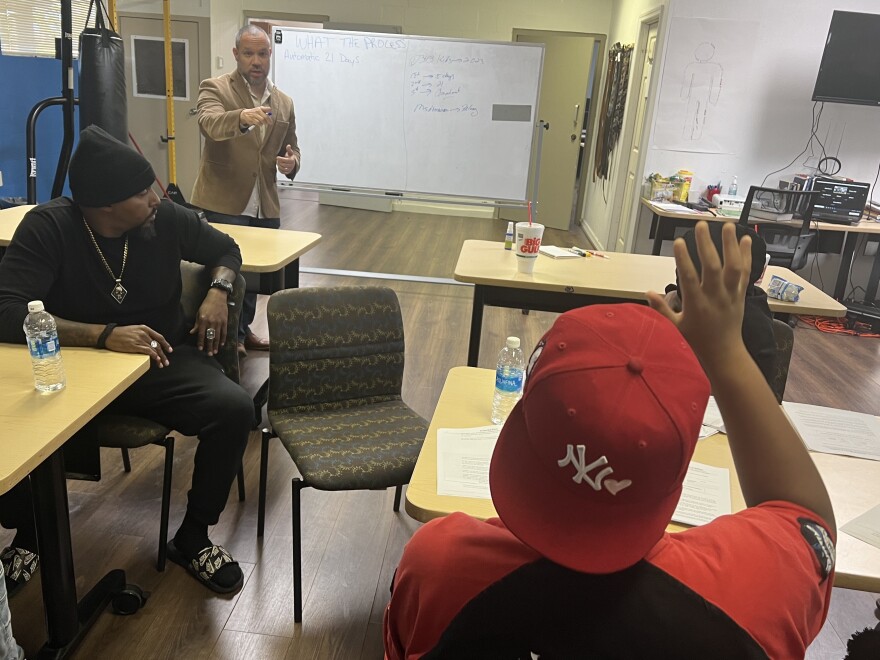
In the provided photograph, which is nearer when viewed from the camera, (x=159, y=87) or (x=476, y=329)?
(x=476, y=329)

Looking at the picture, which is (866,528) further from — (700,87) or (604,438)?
(700,87)

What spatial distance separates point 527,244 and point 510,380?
49.0 inches

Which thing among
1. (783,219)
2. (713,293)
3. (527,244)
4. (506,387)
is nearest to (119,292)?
(506,387)

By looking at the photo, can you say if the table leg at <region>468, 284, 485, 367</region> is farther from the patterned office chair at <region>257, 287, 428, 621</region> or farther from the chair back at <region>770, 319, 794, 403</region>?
the chair back at <region>770, 319, 794, 403</region>

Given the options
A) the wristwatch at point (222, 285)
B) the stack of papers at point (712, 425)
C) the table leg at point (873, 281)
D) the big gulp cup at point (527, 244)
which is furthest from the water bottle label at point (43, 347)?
the table leg at point (873, 281)

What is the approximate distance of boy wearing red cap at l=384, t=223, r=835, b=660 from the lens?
595mm

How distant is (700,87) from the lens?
5.04m

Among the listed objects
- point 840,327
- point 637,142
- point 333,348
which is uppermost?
point 637,142

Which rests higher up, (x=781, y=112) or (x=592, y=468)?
(x=781, y=112)

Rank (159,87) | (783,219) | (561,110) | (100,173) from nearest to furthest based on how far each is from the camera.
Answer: (100,173) < (783,219) < (159,87) < (561,110)

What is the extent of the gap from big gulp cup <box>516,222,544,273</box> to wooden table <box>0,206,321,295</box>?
92 centimetres

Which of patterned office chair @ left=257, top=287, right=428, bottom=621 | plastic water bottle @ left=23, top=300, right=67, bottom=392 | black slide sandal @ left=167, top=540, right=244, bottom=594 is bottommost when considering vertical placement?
black slide sandal @ left=167, top=540, right=244, bottom=594

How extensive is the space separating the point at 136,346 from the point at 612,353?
1439 millimetres

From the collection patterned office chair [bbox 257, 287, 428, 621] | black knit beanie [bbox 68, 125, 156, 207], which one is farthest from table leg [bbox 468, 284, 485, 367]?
black knit beanie [bbox 68, 125, 156, 207]
